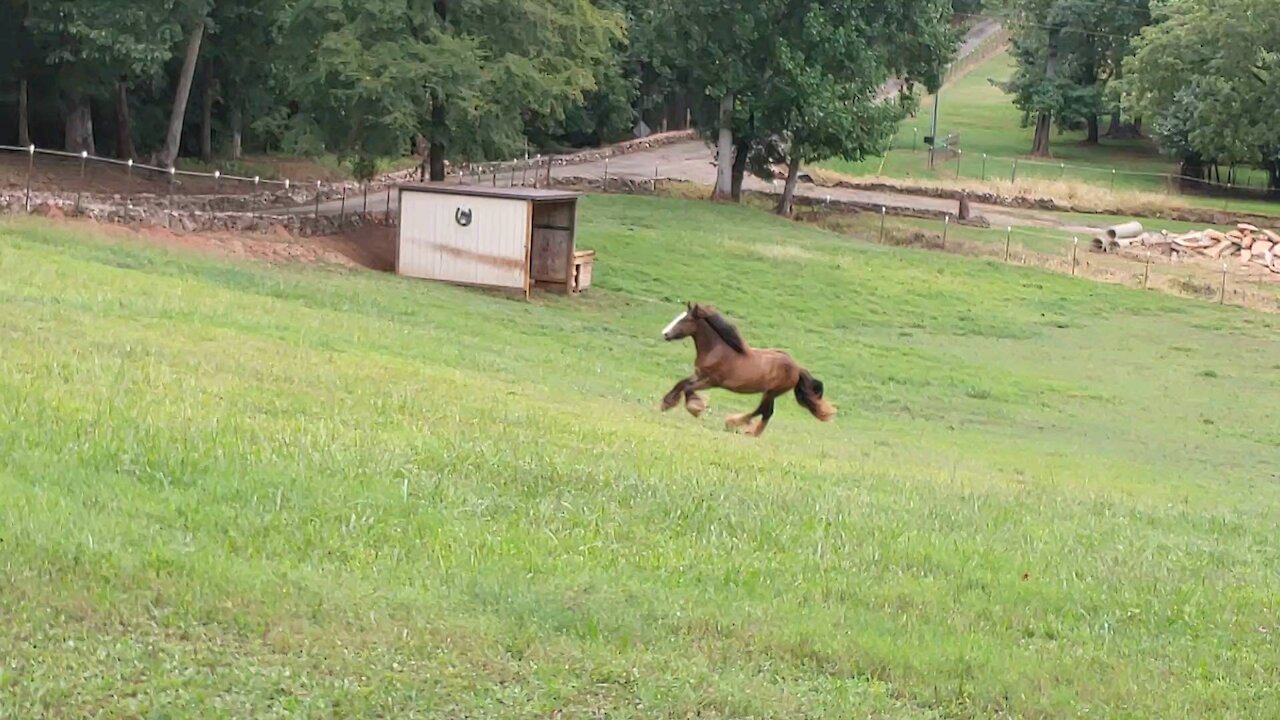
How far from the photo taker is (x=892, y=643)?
7.40m

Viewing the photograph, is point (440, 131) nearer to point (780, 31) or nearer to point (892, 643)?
point (780, 31)

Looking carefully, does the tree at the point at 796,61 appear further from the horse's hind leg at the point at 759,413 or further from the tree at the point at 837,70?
the horse's hind leg at the point at 759,413

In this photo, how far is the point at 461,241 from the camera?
3388cm

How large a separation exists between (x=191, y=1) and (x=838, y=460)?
31.2 m

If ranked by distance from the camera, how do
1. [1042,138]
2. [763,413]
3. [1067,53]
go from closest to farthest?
[763,413] < [1042,138] < [1067,53]

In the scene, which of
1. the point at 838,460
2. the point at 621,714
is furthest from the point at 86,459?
the point at 838,460

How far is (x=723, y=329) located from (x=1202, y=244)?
4702 cm

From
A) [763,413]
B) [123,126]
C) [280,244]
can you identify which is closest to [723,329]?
[763,413]

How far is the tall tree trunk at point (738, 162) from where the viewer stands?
57281 millimetres

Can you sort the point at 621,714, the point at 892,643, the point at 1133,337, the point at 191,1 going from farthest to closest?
the point at 191,1 < the point at 1133,337 < the point at 892,643 < the point at 621,714

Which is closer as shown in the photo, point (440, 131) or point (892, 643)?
point (892, 643)

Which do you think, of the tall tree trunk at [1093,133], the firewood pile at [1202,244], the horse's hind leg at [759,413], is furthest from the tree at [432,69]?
the tall tree trunk at [1093,133]

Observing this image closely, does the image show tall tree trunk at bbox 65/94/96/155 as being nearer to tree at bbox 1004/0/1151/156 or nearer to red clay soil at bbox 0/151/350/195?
red clay soil at bbox 0/151/350/195

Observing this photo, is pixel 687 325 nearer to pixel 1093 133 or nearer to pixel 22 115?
pixel 22 115
